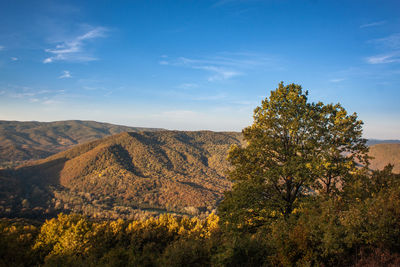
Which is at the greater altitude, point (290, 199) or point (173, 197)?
point (290, 199)

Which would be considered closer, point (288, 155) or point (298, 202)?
point (298, 202)

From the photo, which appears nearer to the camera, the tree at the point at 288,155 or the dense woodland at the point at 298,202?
the dense woodland at the point at 298,202

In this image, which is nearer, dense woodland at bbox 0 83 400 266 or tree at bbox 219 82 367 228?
dense woodland at bbox 0 83 400 266

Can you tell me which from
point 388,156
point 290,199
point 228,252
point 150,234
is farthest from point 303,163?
point 388,156

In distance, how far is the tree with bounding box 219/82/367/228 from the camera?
1378 cm

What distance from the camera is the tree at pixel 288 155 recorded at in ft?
45.2

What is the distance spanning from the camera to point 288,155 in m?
15.0

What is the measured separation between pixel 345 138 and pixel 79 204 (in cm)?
17153

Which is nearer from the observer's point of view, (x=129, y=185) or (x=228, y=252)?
(x=228, y=252)

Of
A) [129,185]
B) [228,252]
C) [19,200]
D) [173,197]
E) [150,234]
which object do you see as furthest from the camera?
[129,185]

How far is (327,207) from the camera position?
1034 centimetres

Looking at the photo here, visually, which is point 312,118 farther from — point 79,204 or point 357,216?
point 79,204

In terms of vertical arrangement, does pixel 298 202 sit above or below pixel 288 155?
below

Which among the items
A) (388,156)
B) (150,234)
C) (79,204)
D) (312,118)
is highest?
(312,118)
